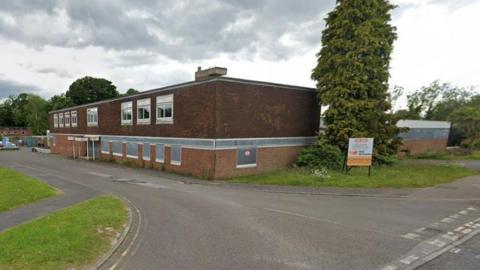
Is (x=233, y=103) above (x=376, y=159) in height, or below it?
above

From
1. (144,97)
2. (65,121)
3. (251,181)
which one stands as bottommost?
(251,181)

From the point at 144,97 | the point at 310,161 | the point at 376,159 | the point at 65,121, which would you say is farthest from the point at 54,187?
the point at 65,121

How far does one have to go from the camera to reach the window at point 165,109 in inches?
891

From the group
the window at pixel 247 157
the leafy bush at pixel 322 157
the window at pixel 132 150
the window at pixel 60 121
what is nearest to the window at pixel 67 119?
the window at pixel 60 121

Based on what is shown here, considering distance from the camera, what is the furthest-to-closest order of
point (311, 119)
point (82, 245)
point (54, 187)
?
point (311, 119) < point (54, 187) < point (82, 245)

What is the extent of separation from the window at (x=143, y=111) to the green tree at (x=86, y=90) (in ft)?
181

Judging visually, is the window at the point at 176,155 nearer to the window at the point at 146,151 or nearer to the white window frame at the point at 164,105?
the white window frame at the point at 164,105

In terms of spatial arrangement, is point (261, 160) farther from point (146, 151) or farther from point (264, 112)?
point (146, 151)

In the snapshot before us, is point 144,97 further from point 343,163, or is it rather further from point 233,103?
point 343,163

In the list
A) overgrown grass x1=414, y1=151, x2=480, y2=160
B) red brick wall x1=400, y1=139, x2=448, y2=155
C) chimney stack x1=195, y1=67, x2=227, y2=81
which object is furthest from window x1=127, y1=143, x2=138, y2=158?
overgrown grass x1=414, y1=151, x2=480, y2=160

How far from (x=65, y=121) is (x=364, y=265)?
155 feet

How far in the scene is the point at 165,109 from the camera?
76.3 ft

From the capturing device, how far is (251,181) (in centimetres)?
1784

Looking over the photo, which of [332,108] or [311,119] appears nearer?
[332,108]
